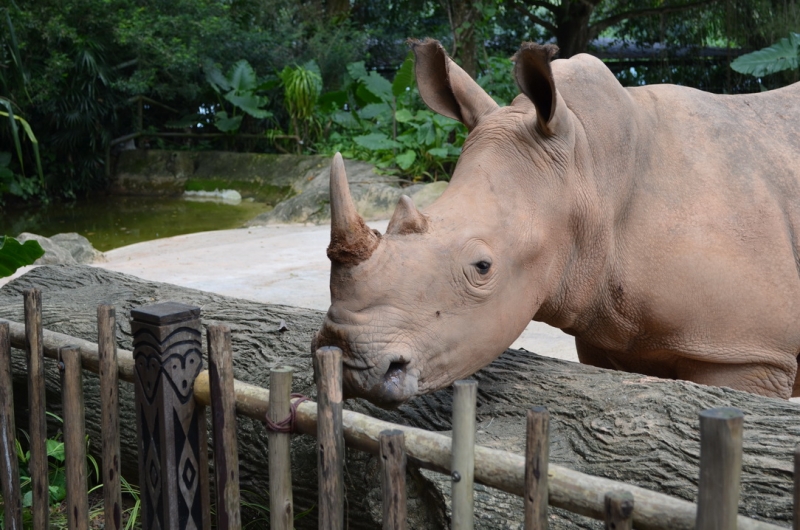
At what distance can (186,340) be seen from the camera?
231 centimetres

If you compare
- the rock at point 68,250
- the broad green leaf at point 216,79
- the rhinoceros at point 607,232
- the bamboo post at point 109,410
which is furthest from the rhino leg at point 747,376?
the broad green leaf at point 216,79

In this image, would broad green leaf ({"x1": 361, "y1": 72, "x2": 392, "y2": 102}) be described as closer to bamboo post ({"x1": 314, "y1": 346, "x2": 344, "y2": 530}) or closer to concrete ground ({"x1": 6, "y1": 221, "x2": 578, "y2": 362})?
concrete ground ({"x1": 6, "y1": 221, "x2": 578, "y2": 362})

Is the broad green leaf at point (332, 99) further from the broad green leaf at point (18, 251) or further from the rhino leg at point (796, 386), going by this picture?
the rhino leg at point (796, 386)

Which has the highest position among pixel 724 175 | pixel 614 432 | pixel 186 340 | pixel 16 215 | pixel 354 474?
pixel 724 175

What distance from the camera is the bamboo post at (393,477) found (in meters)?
1.84

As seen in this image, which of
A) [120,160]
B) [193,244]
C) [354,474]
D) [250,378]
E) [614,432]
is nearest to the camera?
[614,432]

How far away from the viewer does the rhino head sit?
7.23ft

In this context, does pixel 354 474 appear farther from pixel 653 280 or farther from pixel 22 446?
pixel 22 446

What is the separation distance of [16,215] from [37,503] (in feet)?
44.1

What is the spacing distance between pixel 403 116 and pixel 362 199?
1.91 metres

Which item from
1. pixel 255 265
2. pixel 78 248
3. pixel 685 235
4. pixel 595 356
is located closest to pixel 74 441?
pixel 595 356

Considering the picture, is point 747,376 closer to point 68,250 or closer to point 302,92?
point 68,250

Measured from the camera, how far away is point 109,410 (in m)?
2.45

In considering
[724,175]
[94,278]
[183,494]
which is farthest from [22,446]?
[724,175]
